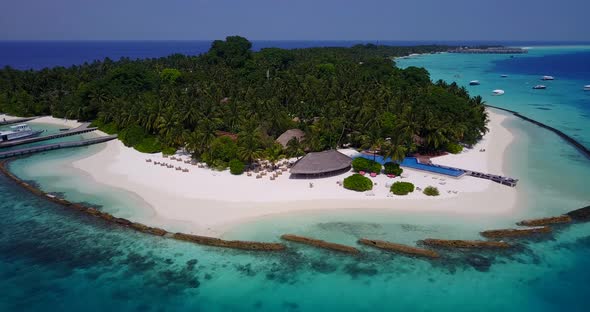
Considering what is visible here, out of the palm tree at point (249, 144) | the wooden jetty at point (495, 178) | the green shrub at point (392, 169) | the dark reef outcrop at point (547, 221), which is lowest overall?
the dark reef outcrop at point (547, 221)

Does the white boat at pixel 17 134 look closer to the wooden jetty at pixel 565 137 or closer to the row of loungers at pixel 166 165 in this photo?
the row of loungers at pixel 166 165

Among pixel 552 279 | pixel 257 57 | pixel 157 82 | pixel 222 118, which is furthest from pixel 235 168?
pixel 257 57

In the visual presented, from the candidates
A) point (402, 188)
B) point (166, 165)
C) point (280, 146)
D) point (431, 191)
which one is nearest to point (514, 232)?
point (431, 191)

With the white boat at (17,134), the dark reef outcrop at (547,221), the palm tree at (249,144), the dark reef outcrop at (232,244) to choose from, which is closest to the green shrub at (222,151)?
the palm tree at (249,144)

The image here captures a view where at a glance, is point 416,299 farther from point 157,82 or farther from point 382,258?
point 157,82

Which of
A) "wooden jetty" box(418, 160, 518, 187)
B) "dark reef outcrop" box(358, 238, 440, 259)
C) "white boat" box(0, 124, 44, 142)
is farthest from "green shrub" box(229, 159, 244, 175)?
"white boat" box(0, 124, 44, 142)

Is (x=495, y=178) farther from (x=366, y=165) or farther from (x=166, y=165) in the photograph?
(x=166, y=165)
